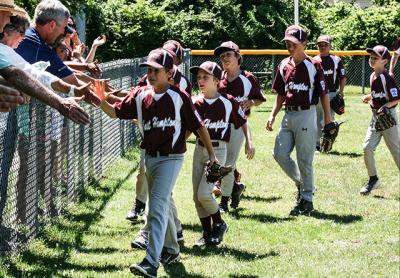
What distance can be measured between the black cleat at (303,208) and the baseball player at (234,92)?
775 millimetres

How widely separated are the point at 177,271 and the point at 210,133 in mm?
1952

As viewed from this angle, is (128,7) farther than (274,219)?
Yes

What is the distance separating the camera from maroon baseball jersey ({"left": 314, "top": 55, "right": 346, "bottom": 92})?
15648 mm

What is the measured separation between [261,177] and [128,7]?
16549 mm

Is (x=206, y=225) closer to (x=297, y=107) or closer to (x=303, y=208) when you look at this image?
(x=303, y=208)

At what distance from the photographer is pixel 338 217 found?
10383 millimetres

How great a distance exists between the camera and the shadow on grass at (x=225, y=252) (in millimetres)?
8375

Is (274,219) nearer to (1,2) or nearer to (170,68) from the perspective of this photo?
(170,68)

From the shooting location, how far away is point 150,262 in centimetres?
724

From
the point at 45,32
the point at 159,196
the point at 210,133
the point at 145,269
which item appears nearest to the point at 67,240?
the point at 159,196

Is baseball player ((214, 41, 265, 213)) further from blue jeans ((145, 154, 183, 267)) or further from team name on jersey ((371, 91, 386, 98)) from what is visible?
blue jeans ((145, 154, 183, 267))

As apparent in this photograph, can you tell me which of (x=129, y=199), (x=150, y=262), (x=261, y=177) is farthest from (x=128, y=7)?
(x=150, y=262)

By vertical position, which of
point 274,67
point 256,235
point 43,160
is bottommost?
point 274,67

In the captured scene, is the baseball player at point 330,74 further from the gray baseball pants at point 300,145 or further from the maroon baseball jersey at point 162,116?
the maroon baseball jersey at point 162,116
